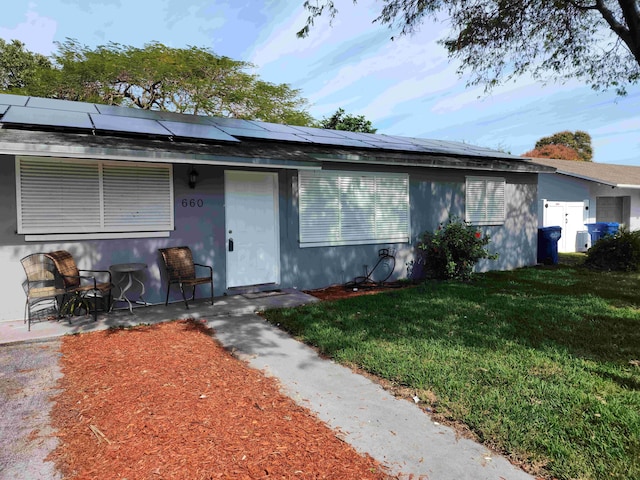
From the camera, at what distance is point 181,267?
6637 millimetres

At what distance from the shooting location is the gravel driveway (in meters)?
2.49

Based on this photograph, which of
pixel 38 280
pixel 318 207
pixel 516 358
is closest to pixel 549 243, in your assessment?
pixel 318 207

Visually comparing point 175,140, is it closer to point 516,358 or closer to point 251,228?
point 251,228

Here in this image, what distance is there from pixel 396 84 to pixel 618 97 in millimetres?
6218

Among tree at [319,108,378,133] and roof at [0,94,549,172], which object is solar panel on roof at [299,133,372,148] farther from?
tree at [319,108,378,133]

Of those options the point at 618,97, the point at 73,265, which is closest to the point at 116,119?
the point at 73,265

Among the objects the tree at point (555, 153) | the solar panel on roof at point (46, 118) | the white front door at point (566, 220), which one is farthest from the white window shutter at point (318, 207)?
the tree at point (555, 153)

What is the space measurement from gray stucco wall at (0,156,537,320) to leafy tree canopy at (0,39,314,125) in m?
15.2

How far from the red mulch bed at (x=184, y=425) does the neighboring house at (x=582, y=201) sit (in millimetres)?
15935

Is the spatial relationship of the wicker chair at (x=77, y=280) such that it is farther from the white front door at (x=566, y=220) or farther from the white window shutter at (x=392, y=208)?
the white front door at (x=566, y=220)

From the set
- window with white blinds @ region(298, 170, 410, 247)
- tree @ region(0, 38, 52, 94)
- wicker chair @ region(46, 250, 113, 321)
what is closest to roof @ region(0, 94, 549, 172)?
window with white blinds @ region(298, 170, 410, 247)

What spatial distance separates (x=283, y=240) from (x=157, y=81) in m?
16.2

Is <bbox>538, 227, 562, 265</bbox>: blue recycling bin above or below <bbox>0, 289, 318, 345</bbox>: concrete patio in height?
above

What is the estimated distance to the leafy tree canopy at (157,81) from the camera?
18328mm
